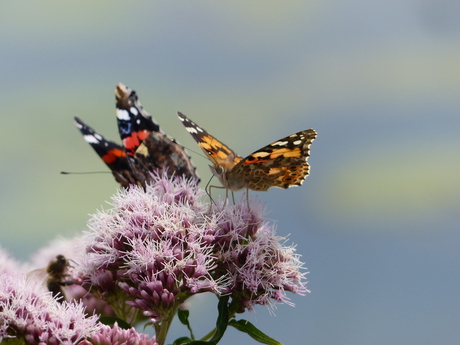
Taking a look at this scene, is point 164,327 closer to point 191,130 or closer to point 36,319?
point 36,319

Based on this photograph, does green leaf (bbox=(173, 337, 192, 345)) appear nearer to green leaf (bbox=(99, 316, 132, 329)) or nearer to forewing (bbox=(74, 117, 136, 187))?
green leaf (bbox=(99, 316, 132, 329))

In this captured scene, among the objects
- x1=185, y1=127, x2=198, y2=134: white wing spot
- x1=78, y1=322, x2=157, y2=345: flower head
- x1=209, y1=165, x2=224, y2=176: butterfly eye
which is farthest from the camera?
x1=185, y1=127, x2=198, y2=134: white wing spot

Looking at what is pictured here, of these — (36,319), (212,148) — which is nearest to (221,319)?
(36,319)

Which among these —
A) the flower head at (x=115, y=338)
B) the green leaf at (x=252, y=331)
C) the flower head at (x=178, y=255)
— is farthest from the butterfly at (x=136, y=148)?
the flower head at (x=115, y=338)

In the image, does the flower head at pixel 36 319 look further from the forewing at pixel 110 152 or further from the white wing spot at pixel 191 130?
the forewing at pixel 110 152

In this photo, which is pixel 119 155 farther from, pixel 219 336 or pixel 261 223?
pixel 219 336

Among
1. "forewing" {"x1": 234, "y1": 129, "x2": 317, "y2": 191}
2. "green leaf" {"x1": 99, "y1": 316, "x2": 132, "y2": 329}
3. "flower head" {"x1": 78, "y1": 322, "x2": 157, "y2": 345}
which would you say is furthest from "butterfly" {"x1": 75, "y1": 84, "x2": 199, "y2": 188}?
"flower head" {"x1": 78, "y1": 322, "x2": 157, "y2": 345}

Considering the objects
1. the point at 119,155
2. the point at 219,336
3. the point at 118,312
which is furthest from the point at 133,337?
the point at 119,155
